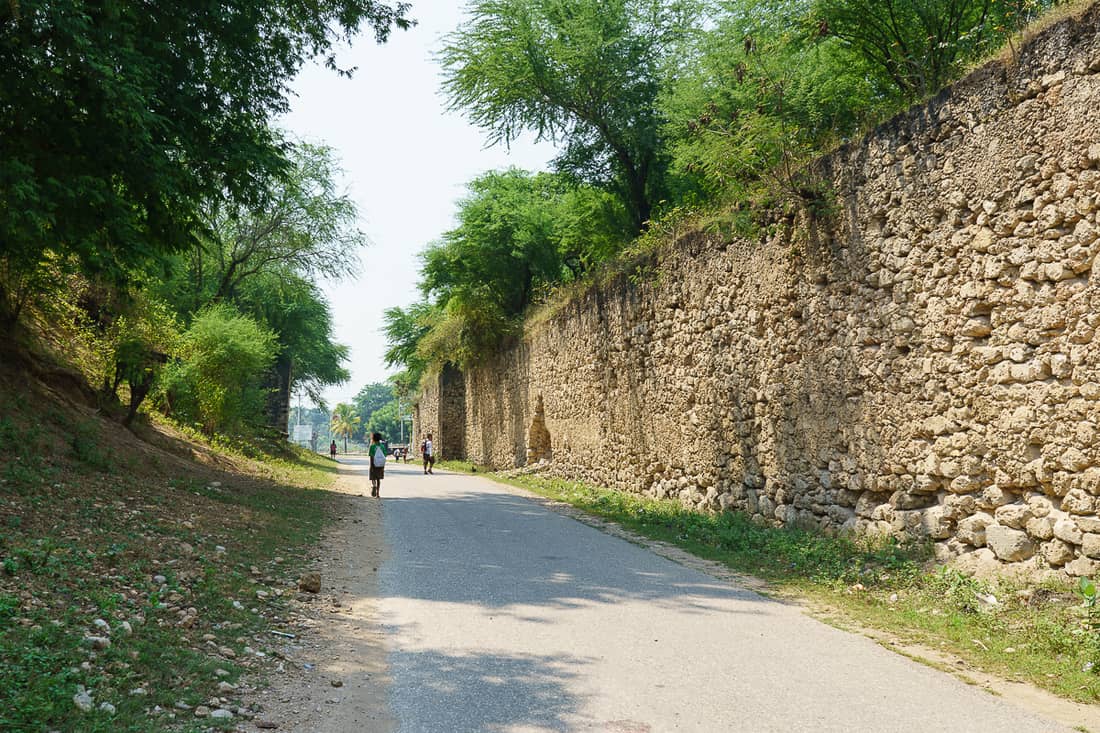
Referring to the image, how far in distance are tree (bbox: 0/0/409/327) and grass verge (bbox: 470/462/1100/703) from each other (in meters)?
7.95

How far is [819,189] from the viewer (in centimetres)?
1007

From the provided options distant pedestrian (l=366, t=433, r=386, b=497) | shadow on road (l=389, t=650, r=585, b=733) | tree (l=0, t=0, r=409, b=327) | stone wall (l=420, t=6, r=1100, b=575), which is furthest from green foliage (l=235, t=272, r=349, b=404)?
shadow on road (l=389, t=650, r=585, b=733)

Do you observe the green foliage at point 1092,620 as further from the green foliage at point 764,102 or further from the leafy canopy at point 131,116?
the leafy canopy at point 131,116

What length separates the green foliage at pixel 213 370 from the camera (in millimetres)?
19609

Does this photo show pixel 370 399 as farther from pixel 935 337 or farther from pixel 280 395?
pixel 935 337

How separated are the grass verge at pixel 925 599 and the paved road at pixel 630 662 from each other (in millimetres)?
557

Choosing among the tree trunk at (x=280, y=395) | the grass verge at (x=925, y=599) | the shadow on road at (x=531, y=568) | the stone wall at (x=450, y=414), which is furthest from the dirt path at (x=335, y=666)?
the tree trunk at (x=280, y=395)

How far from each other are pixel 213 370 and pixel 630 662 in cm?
1835

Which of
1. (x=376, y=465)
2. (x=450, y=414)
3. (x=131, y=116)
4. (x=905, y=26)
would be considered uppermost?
(x=905, y=26)

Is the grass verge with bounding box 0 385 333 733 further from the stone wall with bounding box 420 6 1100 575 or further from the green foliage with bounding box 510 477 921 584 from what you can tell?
the stone wall with bounding box 420 6 1100 575

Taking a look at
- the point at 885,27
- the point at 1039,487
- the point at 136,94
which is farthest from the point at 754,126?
the point at 136,94

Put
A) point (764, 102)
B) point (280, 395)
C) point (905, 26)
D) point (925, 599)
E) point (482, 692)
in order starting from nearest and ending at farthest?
point (482, 692) → point (925, 599) → point (764, 102) → point (905, 26) → point (280, 395)

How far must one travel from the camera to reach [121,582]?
563cm

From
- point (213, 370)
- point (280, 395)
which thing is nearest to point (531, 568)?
point (213, 370)
